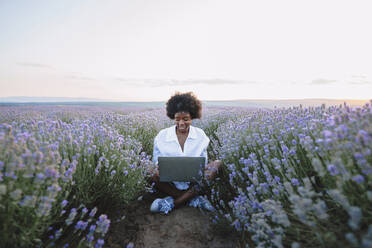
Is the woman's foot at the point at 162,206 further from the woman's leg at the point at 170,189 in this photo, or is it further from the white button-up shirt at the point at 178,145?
the white button-up shirt at the point at 178,145

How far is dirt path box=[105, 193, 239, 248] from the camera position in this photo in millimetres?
2029

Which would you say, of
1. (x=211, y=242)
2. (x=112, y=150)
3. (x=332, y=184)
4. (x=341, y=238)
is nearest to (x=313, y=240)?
(x=341, y=238)

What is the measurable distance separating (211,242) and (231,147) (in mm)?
982

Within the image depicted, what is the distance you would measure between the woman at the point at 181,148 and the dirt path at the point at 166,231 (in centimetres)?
12

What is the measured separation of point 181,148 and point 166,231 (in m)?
1.00

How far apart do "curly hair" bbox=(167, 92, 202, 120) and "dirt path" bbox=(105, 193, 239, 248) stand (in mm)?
A: 1256

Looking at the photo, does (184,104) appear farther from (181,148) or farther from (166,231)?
(166,231)

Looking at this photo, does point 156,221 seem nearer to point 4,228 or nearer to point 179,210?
point 179,210

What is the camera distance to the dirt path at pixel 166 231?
2.03 m

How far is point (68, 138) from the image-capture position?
6.02ft

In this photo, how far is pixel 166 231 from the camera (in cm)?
224

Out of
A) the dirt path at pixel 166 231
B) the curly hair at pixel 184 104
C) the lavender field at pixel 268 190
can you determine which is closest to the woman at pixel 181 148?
the curly hair at pixel 184 104

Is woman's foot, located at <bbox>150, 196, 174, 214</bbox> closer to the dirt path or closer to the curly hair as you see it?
the dirt path

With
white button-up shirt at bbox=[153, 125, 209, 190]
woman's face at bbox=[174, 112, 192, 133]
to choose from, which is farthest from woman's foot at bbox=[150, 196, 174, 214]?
woman's face at bbox=[174, 112, 192, 133]
